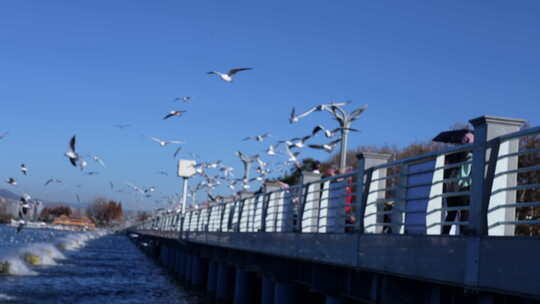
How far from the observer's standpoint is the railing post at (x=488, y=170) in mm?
7016

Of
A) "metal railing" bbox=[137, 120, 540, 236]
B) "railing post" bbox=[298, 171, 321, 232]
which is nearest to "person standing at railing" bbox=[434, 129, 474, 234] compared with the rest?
"metal railing" bbox=[137, 120, 540, 236]

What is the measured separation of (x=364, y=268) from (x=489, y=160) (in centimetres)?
277

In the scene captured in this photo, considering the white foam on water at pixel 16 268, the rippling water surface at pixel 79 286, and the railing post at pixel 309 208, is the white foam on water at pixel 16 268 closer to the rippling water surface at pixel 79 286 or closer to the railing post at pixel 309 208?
the rippling water surface at pixel 79 286

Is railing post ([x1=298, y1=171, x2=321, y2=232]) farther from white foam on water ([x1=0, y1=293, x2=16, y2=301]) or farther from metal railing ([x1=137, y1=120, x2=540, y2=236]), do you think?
white foam on water ([x1=0, y1=293, x2=16, y2=301])

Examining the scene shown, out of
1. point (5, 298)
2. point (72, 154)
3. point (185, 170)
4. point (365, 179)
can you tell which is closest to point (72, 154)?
point (72, 154)

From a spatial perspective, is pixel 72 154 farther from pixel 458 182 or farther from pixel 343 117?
pixel 458 182

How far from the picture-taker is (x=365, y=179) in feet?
34.9

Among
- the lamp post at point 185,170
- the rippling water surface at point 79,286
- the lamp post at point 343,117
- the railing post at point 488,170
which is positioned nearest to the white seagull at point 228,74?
the lamp post at point 343,117

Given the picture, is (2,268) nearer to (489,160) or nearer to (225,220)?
(225,220)

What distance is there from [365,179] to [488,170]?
11.7 feet

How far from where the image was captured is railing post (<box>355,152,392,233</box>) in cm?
1035

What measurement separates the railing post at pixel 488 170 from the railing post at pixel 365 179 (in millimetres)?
3008

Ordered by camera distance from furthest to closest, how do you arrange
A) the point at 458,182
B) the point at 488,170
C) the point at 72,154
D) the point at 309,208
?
1. the point at 72,154
2. the point at 309,208
3. the point at 458,182
4. the point at 488,170

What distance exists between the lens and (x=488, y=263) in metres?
6.52
